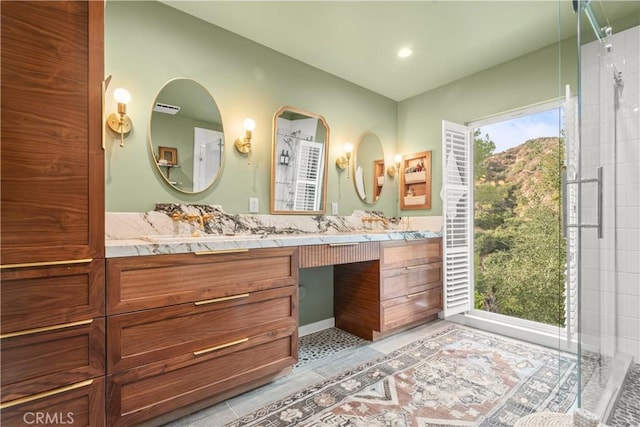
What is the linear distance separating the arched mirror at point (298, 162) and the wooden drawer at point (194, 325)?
95 cm

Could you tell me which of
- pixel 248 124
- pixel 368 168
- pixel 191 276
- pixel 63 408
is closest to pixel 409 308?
pixel 368 168

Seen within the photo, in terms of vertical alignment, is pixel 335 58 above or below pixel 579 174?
above

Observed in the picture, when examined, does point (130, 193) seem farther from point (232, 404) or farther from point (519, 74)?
point (519, 74)

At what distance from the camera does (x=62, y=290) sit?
1.19 meters

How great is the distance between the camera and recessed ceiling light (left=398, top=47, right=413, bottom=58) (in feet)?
8.32

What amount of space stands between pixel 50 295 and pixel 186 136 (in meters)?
1.31

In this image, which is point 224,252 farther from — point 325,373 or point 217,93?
point 217,93

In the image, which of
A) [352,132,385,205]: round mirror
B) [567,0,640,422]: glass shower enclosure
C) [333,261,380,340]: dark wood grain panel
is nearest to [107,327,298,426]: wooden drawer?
[333,261,380,340]: dark wood grain panel

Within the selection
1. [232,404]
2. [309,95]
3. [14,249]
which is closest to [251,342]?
[232,404]

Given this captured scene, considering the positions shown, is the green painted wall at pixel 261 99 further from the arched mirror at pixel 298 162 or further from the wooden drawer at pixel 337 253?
the wooden drawer at pixel 337 253

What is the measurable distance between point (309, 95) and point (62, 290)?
2.40 m

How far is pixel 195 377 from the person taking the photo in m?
1.52

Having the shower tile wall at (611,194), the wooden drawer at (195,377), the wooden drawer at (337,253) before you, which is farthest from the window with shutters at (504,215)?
the wooden drawer at (195,377)

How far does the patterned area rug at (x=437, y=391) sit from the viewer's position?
153 centimetres
